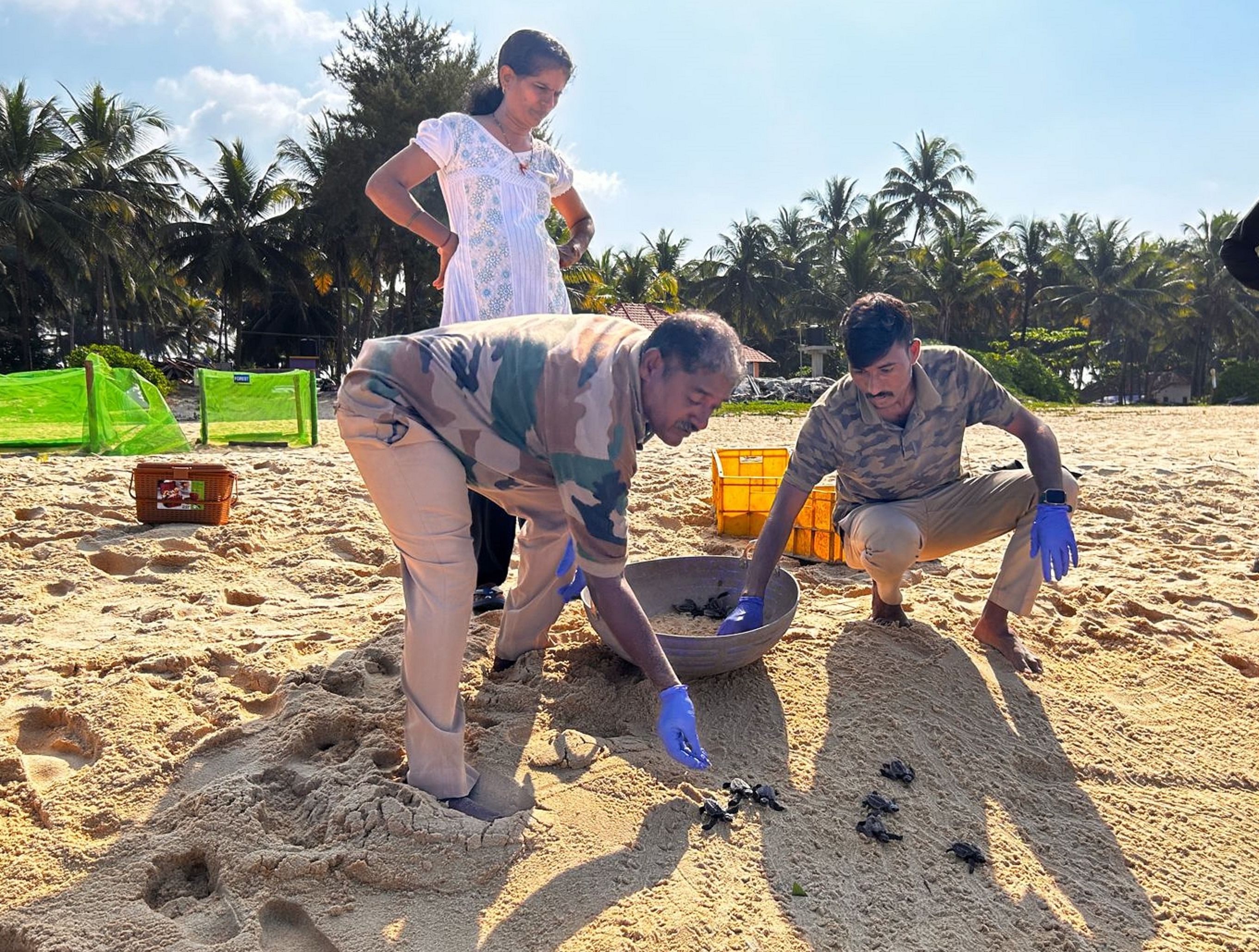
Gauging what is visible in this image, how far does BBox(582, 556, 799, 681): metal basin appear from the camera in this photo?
2238mm

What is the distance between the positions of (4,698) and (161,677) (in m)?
0.40

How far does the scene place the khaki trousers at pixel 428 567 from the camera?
173 centimetres

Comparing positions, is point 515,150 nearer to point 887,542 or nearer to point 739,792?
point 887,542

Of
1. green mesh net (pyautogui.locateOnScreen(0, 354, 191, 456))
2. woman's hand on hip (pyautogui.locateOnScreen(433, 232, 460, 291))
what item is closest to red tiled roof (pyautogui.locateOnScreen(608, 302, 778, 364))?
green mesh net (pyautogui.locateOnScreen(0, 354, 191, 456))

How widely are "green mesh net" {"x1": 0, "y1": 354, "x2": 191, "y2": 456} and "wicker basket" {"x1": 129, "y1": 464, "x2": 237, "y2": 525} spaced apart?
3.53 metres

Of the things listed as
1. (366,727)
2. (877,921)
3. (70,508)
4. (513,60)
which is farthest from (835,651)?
(70,508)

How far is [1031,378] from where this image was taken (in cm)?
2278

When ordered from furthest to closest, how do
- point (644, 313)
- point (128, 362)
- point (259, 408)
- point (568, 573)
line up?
1. point (644, 313)
2. point (128, 362)
3. point (259, 408)
4. point (568, 573)

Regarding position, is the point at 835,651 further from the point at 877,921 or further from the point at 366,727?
the point at 366,727

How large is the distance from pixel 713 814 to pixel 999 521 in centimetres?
157

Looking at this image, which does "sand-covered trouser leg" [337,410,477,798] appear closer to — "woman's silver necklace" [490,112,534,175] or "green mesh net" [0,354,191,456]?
"woman's silver necklace" [490,112,534,175]

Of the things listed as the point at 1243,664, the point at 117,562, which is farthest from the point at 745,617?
the point at 117,562

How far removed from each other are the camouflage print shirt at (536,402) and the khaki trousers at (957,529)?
1.27 meters

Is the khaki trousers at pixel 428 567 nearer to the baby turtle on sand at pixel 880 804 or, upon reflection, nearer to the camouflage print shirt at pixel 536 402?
the camouflage print shirt at pixel 536 402
